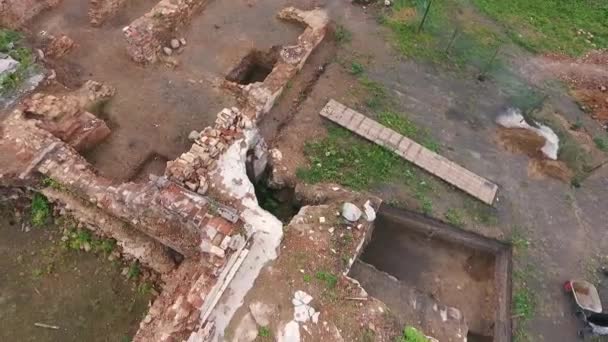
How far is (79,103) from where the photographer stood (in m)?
9.42

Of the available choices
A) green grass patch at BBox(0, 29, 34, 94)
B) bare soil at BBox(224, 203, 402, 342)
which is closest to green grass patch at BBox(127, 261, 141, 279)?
bare soil at BBox(224, 203, 402, 342)

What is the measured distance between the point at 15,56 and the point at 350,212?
25.4 feet

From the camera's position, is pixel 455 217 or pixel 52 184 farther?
pixel 455 217

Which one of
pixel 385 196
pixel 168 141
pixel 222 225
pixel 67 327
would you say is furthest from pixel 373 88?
pixel 67 327

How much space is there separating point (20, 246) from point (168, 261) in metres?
2.91

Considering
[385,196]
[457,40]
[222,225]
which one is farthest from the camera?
[457,40]

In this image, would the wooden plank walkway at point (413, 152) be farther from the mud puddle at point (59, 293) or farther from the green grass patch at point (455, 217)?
the mud puddle at point (59, 293)

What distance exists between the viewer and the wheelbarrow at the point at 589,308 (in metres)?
8.30

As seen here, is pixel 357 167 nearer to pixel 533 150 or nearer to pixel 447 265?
pixel 447 265

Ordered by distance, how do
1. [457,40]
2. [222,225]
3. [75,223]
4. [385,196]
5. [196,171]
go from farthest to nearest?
[457,40], [385,196], [75,223], [196,171], [222,225]

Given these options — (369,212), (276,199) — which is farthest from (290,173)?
(369,212)

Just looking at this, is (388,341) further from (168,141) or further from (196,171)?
(168,141)

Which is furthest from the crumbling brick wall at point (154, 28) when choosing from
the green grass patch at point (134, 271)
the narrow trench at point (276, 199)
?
the green grass patch at point (134, 271)

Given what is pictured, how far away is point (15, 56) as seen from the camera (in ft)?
31.8
